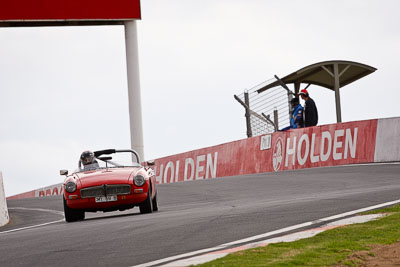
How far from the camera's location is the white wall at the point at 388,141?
2155 centimetres

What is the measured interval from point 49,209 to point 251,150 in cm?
865

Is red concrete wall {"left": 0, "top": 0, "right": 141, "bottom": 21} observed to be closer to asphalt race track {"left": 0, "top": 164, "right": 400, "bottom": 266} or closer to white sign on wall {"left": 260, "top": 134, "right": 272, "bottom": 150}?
white sign on wall {"left": 260, "top": 134, "right": 272, "bottom": 150}

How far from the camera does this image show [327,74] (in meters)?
26.2

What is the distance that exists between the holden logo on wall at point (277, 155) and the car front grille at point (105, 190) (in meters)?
11.9

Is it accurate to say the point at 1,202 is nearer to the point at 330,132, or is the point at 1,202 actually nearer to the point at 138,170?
the point at 138,170

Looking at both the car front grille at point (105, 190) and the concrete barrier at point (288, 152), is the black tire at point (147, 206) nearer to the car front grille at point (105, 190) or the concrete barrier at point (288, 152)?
the car front grille at point (105, 190)

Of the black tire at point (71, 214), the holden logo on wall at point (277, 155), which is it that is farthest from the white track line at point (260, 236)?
the holden logo on wall at point (277, 155)

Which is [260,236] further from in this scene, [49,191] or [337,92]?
[49,191]

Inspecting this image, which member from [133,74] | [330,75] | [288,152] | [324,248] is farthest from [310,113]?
[324,248]

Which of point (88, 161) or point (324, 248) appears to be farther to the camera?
point (88, 161)

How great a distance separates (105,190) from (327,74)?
14745 mm

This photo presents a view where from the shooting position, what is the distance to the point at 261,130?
25594 millimetres

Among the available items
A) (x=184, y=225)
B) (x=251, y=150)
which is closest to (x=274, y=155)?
(x=251, y=150)

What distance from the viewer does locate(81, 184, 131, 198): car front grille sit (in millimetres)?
12742
